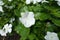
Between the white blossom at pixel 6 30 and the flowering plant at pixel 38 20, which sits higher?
the flowering plant at pixel 38 20

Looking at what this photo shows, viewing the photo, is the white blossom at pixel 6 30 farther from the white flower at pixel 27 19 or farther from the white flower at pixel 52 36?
the white flower at pixel 52 36

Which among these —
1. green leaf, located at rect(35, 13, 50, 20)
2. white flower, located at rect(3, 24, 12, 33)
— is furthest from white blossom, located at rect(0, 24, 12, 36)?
green leaf, located at rect(35, 13, 50, 20)

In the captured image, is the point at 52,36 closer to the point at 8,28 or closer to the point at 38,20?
the point at 38,20

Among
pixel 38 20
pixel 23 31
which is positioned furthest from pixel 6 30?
pixel 38 20

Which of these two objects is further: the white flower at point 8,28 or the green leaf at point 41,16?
the white flower at point 8,28

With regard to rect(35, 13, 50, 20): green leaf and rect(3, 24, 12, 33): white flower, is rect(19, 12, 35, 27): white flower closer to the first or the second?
rect(35, 13, 50, 20): green leaf

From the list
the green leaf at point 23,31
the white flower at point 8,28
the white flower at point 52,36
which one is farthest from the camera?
the white flower at point 8,28

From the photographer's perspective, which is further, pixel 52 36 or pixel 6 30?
pixel 6 30

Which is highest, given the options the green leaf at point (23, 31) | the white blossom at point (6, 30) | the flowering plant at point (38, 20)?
the flowering plant at point (38, 20)

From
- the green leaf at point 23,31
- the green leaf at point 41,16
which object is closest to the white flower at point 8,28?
the green leaf at point 23,31

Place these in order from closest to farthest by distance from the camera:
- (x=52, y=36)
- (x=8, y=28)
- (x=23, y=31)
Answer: (x=52, y=36)
(x=23, y=31)
(x=8, y=28)
